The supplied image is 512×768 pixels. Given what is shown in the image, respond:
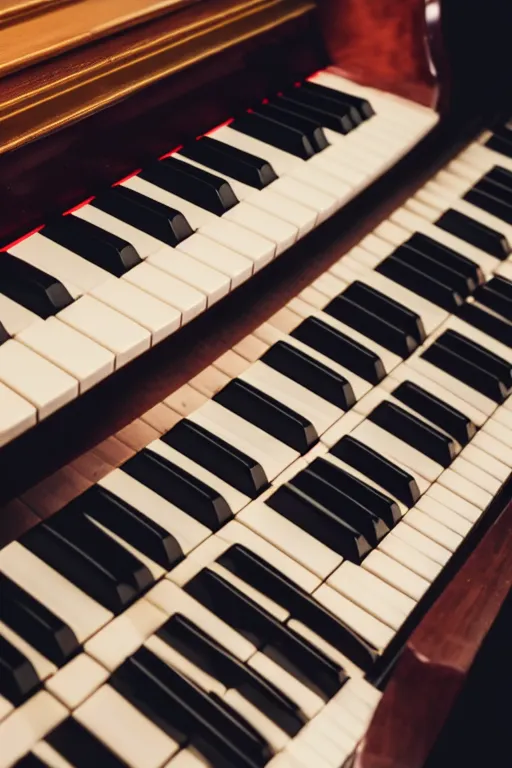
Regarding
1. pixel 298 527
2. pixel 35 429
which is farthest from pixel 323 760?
pixel 35 429

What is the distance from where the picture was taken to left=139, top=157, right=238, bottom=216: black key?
1.36 m

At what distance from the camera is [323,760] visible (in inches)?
36.5

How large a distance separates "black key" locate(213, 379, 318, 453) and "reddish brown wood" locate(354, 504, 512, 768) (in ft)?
1.04

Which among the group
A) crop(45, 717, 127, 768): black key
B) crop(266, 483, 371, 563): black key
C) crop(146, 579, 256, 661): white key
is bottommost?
crop(266, 483, 371, 563): black key

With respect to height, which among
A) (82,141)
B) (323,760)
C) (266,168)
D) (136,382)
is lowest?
(323,760)

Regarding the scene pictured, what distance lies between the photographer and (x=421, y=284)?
5.11 feet

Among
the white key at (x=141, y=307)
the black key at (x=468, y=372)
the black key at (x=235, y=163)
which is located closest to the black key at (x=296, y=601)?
the white key at (x=141, y=307)

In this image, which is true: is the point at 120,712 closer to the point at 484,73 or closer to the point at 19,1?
the point at 19,1

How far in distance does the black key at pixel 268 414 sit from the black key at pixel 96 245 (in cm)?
25

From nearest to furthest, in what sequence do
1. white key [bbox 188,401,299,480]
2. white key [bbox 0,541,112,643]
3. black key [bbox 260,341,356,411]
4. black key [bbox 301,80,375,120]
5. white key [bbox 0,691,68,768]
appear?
1. white key [bbox 0,691,68,768]
2. white key [bbox 0,541,112,643]
3. white key [bbox 188,401,299,480]
4. black key [bbox 260,341,356,411]
5. black key [bbox 301,80,375,120]

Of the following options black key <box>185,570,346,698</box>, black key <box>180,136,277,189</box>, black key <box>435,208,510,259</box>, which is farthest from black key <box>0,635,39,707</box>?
black key <box>435,208,510,259</box>

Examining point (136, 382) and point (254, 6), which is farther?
point (254, 6)

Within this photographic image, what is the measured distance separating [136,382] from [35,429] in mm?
209

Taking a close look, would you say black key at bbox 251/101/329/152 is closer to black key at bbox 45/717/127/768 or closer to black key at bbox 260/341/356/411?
black key at bbox 260/341/356/411
